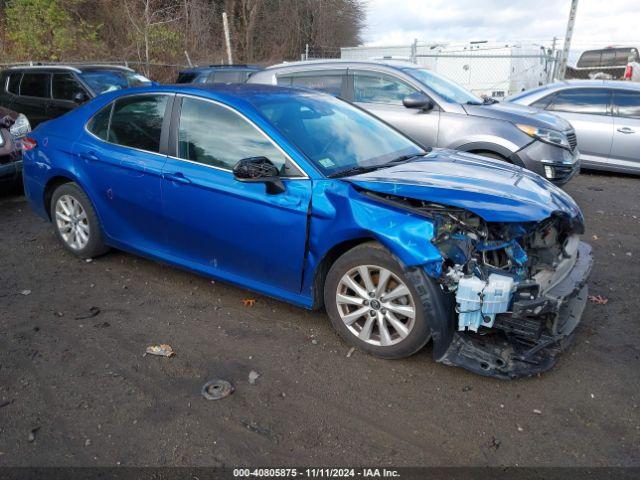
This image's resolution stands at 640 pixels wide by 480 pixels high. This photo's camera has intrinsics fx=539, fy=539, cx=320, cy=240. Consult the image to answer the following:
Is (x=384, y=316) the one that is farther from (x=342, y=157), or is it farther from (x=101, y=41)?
(x=101, y=41)

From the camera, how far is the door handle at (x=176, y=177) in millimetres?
3992

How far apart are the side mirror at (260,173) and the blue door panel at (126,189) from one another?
94 centimetres

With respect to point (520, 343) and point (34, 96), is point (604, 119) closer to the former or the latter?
point (520, 343)

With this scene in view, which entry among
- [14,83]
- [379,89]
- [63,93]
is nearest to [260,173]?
[379,89]

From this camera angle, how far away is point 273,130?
3.73 metres

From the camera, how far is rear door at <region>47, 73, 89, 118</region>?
9586 millimetres

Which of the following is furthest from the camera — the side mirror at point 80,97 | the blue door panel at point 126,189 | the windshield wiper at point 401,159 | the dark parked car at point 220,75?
the dark parked car at point 220,75

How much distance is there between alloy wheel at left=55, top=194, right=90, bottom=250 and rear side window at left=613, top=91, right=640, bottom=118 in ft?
26.3

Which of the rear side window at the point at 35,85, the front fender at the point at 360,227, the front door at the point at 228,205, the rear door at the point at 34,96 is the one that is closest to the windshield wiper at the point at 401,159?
the front fender at the point at 360,227

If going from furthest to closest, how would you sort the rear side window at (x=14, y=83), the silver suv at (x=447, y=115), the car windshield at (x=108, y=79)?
the rear side window at (x=14, y=83)
the car windshield at (x=108, y=79)
the silver suv at (x=447, y=115)

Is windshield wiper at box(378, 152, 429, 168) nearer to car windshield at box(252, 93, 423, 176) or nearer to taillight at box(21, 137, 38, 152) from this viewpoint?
car windshield at box(252, 93, 423, 176)

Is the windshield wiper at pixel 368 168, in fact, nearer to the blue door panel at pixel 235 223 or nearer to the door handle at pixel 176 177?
the blue door panel at pixel 235 223

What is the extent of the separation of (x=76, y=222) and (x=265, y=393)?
2.91 m

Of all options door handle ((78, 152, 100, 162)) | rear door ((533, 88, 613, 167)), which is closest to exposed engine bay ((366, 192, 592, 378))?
door handle ((78, 152, 100, 162))
